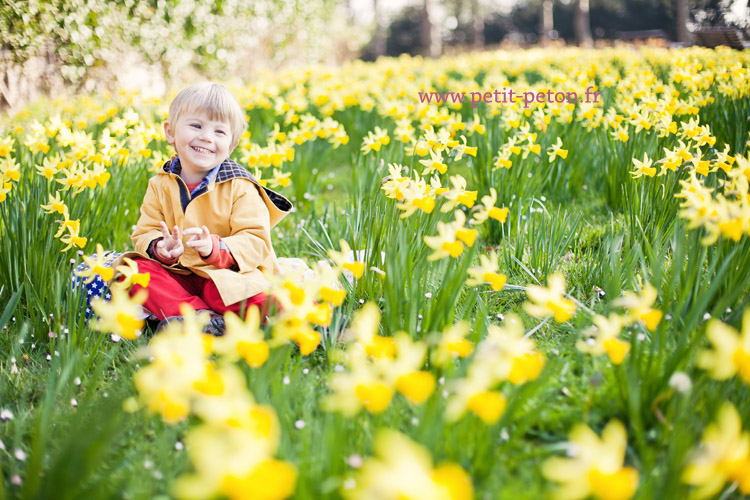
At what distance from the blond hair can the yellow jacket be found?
0.68 ft

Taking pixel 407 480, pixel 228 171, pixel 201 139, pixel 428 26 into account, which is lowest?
pixel 407 480

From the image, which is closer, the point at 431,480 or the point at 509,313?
the point at 431,480

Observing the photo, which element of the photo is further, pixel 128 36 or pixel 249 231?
pixel 128 36


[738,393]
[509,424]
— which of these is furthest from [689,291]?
[509,424]

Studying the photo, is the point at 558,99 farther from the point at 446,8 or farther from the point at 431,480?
the point at 446,8

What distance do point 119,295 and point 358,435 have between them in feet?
2.12

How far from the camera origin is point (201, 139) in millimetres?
2176

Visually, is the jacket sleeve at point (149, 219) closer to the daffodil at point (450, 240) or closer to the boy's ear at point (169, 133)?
the boy's ear at point (169, 133)

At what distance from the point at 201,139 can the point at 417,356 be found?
1.54 m

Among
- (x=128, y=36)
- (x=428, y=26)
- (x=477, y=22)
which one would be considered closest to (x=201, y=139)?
(x=128, y=36)

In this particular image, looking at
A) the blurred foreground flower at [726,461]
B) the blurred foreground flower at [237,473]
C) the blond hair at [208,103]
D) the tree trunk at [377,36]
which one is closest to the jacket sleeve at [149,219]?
the blond hair at [208,103]

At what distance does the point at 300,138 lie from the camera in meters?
3.20

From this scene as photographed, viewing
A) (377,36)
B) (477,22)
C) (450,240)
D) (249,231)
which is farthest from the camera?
(477,22)

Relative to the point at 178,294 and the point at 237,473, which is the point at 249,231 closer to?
the point at 178,294
